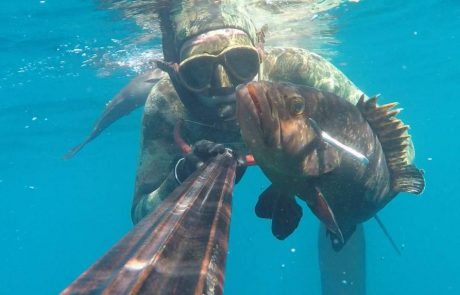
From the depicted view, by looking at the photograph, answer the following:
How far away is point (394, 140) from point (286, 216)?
1.28 metres

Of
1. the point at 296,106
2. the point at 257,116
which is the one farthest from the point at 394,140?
the point at 257,116

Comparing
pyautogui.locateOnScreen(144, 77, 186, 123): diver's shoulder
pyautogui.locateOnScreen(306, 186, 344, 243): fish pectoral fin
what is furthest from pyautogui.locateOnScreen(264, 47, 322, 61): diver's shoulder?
pyautogui.locateOnScreen(306, 186, 344, 243): fish pectoral fin

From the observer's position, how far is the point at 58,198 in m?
65.6

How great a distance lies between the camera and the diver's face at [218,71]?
482 centimetres

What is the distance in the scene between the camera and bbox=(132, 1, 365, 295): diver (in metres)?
4.84

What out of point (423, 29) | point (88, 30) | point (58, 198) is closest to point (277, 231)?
point (88, 30)

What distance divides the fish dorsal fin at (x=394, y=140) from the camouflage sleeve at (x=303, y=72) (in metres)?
2.10

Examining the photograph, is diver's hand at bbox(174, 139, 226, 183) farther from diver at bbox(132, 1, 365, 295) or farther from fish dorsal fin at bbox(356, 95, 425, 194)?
fish dorsal fin at bbox(356, 95, 425, 194)

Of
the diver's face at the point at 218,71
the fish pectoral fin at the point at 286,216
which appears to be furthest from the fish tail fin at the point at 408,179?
the diver's face at the point at 218,71

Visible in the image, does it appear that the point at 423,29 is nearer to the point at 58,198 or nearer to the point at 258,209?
the point at 258,209

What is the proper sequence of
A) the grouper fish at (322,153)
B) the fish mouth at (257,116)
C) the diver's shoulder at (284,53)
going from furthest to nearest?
the diver's shoulder at (284,53)
the grouper fish at (322,153)
the fish mouth at (257,116)

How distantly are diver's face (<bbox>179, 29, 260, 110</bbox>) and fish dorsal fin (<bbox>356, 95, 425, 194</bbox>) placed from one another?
5.79 ft

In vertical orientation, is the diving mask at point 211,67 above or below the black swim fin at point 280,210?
above

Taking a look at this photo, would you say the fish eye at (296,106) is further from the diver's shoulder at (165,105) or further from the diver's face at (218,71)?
the diver's shoulder at (165,105)
